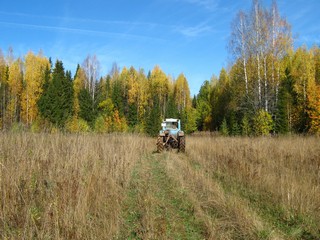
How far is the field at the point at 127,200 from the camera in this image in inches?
134

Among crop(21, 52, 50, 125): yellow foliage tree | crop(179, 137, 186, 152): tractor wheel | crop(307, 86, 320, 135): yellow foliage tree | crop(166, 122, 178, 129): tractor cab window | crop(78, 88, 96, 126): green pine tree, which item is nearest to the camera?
crop(179, 137, 186, 152): tractor wheel

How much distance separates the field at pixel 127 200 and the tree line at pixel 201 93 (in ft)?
5.34

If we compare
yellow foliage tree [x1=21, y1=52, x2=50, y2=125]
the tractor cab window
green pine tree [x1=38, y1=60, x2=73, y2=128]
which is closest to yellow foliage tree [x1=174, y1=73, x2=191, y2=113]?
green pine tree [x1=38, y1=60, x2=73, y2=128]

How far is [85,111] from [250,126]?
25187 mm

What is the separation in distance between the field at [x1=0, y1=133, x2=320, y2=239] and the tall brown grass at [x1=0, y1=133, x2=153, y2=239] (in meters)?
0.01

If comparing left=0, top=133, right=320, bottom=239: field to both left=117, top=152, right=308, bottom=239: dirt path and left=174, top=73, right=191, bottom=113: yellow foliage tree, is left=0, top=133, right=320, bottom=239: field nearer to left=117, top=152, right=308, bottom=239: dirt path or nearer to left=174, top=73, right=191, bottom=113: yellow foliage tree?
left=117, top=152, right=308, bottom=239: dirt path

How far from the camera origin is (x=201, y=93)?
6309 centimetres

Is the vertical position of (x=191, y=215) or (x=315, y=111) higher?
(x=315, y=111)

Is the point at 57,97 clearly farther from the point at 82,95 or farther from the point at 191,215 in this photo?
the point at 191,215

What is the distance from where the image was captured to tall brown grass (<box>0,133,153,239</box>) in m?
3.21

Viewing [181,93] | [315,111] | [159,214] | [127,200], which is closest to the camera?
[159,214]

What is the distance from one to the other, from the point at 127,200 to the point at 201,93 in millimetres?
59478

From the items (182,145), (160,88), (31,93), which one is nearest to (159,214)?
(182,145)

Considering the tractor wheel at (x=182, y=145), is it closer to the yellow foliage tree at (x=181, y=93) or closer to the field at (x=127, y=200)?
the field at (x=127, y=200)
